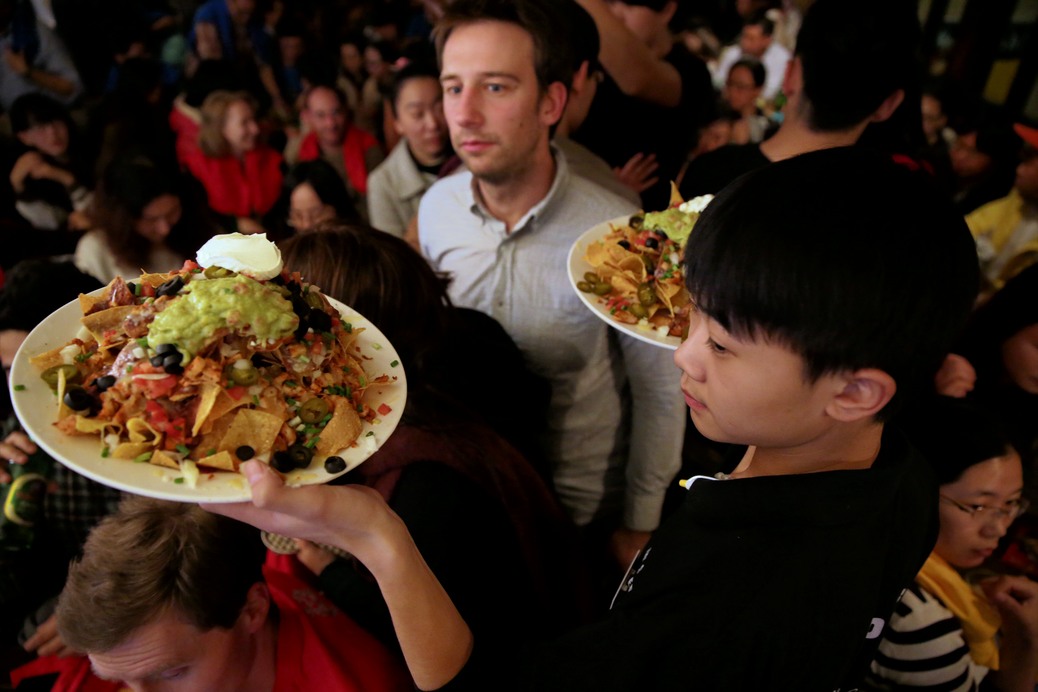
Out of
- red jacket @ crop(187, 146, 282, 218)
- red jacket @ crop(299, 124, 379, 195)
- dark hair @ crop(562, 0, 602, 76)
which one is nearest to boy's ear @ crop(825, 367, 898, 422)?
dark hair @ crop(562, 0, 602, 76)

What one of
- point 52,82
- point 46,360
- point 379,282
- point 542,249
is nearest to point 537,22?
point 542,249

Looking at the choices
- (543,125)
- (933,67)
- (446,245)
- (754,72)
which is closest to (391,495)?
(446,245)

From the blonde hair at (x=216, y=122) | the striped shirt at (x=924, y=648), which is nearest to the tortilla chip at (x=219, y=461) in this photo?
the striped shirt at (x=924, y=648)

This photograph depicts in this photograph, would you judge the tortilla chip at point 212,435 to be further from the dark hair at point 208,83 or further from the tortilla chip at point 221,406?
the dark hair at point 208,83

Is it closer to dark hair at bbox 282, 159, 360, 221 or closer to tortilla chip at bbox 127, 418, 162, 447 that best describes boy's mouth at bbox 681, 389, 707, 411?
tortilla chip at bbox 127, 418, 162, 447

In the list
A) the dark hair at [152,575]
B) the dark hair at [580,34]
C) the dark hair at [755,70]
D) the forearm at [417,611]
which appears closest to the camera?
the forearm at [417,611]

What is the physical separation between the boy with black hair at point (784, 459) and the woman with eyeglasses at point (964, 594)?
2.55 ft

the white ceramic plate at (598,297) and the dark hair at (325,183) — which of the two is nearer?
the white ceramic plate at (598,297)

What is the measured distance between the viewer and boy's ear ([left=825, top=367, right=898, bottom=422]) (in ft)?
2.89

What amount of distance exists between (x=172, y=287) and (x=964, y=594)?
2066mm

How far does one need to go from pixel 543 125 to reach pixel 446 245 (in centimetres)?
52

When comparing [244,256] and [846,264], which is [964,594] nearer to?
[846,264]

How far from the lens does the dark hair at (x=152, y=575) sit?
4.53 ft

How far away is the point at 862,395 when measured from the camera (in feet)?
2.98
